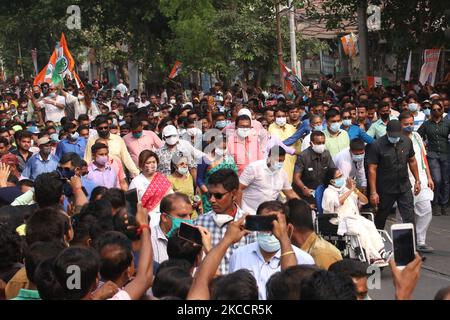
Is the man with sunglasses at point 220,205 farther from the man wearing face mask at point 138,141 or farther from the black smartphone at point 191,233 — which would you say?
the man wearing face mask at point 138,141

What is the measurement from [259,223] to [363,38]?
18208 millimetres

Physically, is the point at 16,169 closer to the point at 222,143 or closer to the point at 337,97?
the point at 222,143

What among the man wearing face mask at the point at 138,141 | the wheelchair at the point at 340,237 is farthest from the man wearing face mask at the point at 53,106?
the wheelchair at the point at 340,237

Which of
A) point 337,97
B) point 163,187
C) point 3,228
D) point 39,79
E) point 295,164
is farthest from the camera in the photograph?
point 39,79

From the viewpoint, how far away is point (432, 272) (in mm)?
9477

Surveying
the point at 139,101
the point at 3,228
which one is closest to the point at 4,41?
the point at 139,101

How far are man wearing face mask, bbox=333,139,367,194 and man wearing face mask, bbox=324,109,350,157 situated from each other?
78cm

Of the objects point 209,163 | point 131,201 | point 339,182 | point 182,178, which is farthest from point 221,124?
point 131,201

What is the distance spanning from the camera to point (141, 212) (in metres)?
5.52

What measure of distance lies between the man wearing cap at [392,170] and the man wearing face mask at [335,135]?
1.49 metres

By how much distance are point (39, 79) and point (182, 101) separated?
333cm

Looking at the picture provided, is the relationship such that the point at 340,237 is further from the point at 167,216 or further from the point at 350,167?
the point at 167,216

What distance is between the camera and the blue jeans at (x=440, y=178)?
12.9 m

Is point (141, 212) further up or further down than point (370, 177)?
further up
